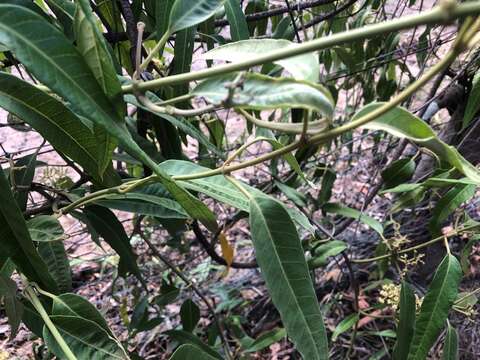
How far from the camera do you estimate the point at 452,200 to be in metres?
0.86

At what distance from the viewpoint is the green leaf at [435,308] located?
77cm

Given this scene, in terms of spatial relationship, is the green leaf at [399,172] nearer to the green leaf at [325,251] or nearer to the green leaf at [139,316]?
the green leaf at [325,251]

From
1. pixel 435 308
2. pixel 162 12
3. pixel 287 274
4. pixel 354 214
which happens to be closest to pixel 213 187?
pixel 287 274

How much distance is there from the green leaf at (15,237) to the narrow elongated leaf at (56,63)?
132mm

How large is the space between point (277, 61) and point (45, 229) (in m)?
0.43

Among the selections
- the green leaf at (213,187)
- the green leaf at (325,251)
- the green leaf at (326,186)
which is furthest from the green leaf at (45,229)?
the green leaf at (326,186)

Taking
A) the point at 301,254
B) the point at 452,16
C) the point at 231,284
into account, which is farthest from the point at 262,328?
the point at 452,16

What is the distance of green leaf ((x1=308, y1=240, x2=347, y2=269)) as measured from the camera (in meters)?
0.98

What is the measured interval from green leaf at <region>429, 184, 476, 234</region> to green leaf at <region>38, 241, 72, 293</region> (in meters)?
0.70

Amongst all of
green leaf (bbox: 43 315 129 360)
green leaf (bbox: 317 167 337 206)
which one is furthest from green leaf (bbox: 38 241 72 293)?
green leaf (bbox: 317 167 337 206)

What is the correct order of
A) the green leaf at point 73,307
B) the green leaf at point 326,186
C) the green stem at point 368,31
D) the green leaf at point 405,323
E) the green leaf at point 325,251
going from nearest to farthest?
the green stem at point 368,31
the green leaf at point 73,307
the green leaf at point 405,323
the green leaf at point 325,251
the green leaf at point 326,186

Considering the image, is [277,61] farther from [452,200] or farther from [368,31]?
[452,200]

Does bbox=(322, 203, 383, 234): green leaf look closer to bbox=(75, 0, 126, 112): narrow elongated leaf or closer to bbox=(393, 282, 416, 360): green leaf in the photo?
bbox=(393, 282, 416, 360): green leaf

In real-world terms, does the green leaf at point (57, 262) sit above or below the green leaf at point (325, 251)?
above
